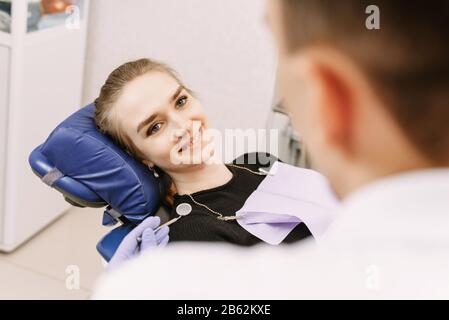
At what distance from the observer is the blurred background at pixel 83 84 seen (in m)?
1.73

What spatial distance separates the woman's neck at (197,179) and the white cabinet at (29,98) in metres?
0.74

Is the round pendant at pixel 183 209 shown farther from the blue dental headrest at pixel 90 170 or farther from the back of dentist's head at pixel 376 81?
the back of dentist's head at pixel 376 81

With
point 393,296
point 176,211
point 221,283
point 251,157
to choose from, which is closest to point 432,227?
point 393,296

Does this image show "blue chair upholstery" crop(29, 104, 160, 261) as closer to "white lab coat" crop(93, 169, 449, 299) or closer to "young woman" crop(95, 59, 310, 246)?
"young woman" crop(95, 59, 310, 246)

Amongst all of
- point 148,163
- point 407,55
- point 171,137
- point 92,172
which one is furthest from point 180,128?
point 407,55

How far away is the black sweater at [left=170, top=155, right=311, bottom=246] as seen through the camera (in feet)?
3.60

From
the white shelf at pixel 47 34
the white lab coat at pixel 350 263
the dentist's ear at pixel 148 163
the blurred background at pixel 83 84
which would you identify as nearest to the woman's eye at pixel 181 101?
the dentist's ear at pixel 148 163

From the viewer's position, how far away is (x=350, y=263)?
15.5 inches

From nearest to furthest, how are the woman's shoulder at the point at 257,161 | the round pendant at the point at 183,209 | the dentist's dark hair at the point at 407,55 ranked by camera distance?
the dentist's dark hair at the point at 407,55
the round pendant at the point at 183,209
the woman's shoulder at the point at 257,161

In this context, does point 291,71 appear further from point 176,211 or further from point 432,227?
point 176,211

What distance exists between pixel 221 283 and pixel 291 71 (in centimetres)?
19

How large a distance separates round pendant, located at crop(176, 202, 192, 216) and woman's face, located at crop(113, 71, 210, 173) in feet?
0.35

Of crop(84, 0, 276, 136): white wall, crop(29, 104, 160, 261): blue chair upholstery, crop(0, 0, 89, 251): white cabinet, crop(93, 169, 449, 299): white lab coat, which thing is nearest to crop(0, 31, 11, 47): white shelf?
crop(0, 0, 89, 251): white cabinet

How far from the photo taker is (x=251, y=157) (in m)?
1.50
